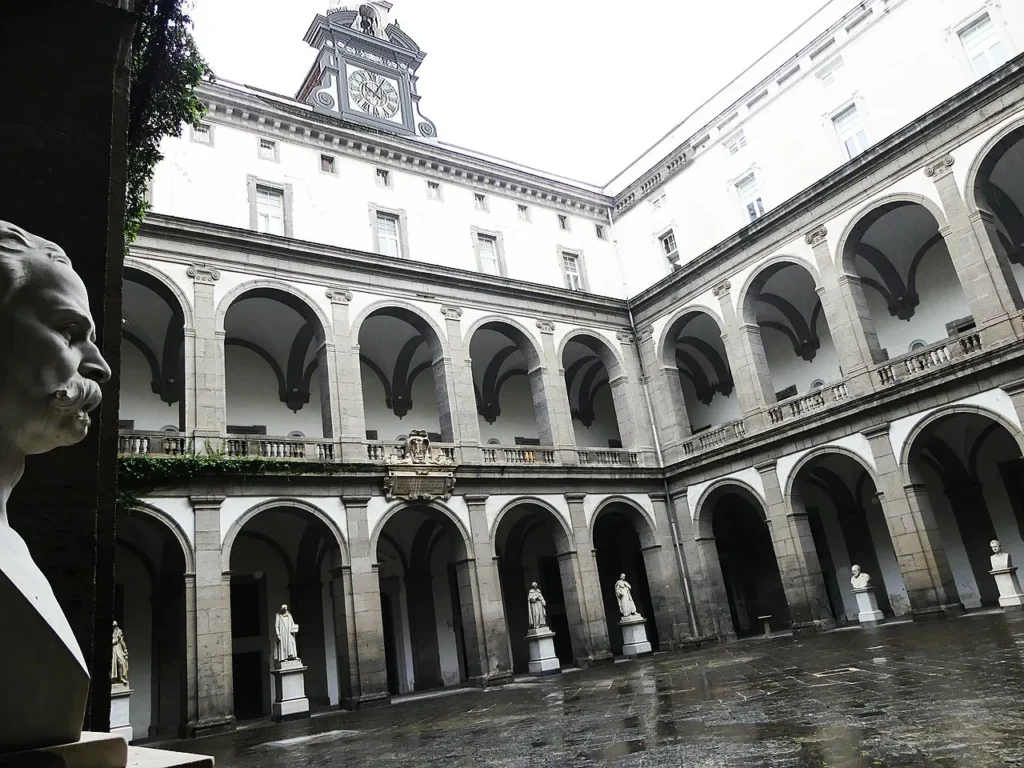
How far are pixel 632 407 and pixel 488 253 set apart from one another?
6.60 metres

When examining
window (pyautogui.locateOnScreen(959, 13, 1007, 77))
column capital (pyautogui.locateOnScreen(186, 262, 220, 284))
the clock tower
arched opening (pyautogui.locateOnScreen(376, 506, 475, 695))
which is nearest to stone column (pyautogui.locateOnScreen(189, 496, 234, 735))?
column capital (pyautogui.locateOnScreen(186, 262, 220, 284))

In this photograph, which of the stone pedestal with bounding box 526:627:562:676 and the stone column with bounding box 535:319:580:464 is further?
the stone column with bounding box 535:319:580:464

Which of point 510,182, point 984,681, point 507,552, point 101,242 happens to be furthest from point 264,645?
point 101,242

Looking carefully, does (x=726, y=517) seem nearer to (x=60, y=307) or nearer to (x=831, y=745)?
(x=831, y=745)

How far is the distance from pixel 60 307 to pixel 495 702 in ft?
40.5

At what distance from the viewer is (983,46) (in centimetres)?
1777

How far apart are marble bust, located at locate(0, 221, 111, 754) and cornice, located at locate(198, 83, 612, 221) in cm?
1723

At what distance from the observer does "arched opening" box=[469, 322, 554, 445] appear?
2442 cm

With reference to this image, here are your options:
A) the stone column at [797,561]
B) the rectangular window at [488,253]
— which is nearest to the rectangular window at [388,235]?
the rectangular window at [488,253]

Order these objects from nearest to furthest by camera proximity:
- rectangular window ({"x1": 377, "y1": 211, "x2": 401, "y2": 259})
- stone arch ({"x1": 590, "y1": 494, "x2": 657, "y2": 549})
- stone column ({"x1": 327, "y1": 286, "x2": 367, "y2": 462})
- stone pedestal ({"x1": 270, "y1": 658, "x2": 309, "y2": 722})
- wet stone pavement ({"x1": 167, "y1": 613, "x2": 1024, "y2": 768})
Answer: wet stone pavement ({"x1": 167, "y1": 613, "x2": 1024, "y2": 768}) → stone pedestal ({"x1": 270, "y1": 658, "x2": 309, "y2": 722}) → stone column ({"x1": 327, "y1": 286, "x2": 367, "y2": 462}) → rectangular window ({"x1": 377, "y1": 211, "x2": 401, "y2": 259}) → stone arch ({"x1": 590, "y1": 494, "x2": 657, "y2": 549})

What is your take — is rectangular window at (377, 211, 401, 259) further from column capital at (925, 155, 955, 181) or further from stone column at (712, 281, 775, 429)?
column capital at (925, 155, 955, 181)

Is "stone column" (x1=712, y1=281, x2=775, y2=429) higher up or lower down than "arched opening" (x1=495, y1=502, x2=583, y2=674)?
higher up

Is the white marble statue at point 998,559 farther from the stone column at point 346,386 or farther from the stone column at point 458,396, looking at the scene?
the stone column at point 346,386

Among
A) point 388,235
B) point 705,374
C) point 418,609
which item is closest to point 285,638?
point 418,609
